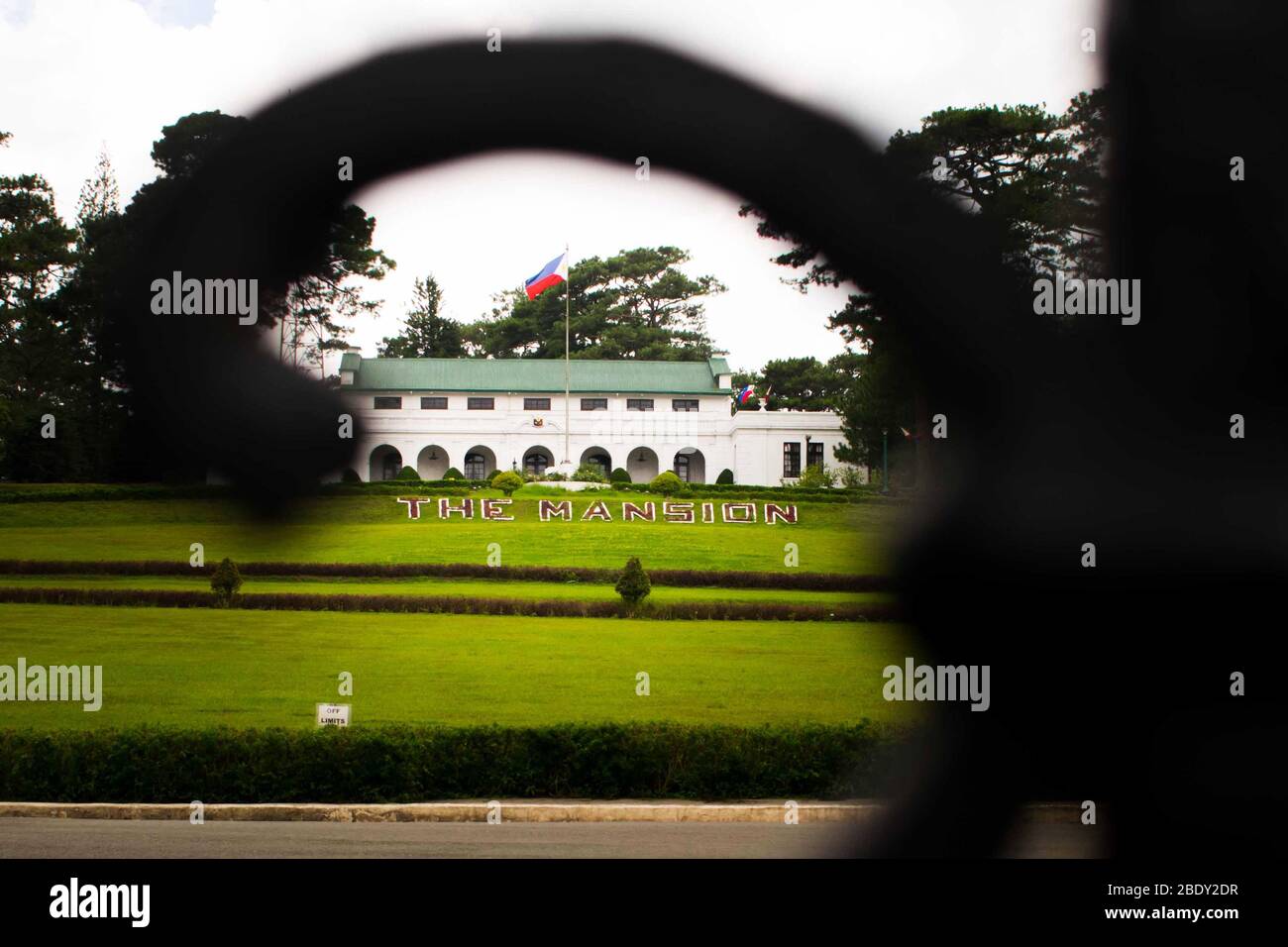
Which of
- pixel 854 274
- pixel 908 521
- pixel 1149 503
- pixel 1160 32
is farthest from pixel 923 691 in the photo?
pixel 1160 32

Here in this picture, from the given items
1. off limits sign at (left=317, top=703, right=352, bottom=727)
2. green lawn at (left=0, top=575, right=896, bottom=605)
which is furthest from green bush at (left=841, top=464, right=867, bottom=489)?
off limits sign at (left=317, top=703, right=352, bottom=727)

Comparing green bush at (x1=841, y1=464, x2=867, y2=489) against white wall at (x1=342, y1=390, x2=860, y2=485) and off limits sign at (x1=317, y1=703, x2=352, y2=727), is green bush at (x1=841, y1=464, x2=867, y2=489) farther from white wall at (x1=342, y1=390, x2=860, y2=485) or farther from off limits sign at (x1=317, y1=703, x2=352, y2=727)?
off limits sign at (x1=317, y1=703, x2=352, y2=727)

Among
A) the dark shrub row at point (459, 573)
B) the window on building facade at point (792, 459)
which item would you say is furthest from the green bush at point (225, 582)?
the window on building facade at point (792, 459)

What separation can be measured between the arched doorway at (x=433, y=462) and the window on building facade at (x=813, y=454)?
1473 cm

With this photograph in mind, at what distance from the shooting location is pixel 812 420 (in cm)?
3953

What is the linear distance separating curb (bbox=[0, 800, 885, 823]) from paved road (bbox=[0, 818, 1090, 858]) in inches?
5.5

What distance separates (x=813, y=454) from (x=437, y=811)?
30.2m

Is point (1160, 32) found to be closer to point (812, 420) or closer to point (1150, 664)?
point (1150, 664)

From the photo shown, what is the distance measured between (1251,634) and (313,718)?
10810 millimetres

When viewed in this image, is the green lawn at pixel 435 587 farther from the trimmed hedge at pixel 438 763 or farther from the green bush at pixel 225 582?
the trimmed hedge at pixel 438 763

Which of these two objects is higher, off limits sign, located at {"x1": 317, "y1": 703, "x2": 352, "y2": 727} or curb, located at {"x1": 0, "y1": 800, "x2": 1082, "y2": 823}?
off limits sign, located at {"x1": 317, "y1": 703, "x2": 352, "y2": 727}

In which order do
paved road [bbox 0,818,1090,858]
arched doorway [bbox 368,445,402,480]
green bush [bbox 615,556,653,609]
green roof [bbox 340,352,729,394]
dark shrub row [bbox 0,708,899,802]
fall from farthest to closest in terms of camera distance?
green roof [bbox 340,352,729,394] → arched doorway [bbox 368,445,402,480] → green bush [bbox 615,556,653,609] → dark shrub row [bbox 0,708,899,802] → paved road [bbox 0,818,1090,858]

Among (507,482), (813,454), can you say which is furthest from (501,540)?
(813,454)

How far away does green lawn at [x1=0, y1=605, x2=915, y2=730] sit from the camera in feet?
39.4
